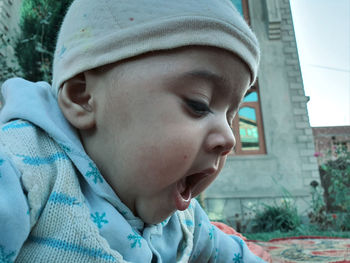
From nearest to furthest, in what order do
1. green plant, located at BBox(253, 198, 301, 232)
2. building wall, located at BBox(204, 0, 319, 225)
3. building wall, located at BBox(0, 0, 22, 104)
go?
building wall, located at BBox(0, 0, 22, 104) → green plant, located at BBox(253, 198, 301, 232) → building wall, located at BBox(204, 0, 319, 225)

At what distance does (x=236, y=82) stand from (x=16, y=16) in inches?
144

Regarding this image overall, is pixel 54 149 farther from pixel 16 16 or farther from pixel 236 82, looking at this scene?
pixel 16 16

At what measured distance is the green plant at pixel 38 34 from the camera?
3.17 m

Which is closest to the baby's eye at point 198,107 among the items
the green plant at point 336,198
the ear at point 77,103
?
the ear at point 77,103

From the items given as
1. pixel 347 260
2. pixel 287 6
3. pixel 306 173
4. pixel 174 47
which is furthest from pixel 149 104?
pixel 287 6

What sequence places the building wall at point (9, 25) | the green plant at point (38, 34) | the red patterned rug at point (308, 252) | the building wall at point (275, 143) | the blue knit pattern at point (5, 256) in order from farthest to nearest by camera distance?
the building wall at point (275, 143) → the building wall at point (9, 25) → the green plant at point (38, 34) → the red patterned rug at point (308, 252) → the blue knit pattern at point (5, 256)

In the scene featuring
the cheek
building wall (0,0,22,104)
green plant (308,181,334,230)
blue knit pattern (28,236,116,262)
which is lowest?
green plant (308,181,334,230)

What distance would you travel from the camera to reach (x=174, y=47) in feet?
2.21

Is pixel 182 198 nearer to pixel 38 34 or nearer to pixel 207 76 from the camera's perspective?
pixel 207 76

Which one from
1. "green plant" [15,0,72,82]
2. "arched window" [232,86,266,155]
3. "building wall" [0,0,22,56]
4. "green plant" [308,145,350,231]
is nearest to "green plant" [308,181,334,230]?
"green plant" [308,145,350,231]

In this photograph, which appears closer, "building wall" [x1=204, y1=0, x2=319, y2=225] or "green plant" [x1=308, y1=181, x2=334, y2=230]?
"green plant" [x1=308, y1=181, x2=334, y2=230]

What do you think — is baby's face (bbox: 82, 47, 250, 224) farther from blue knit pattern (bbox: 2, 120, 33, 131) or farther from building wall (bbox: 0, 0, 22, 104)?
building wall (bbox: 0, 0, 22, 104)

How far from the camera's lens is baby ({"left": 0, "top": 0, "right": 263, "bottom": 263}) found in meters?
0.62

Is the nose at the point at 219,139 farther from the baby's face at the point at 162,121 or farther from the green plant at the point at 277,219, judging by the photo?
the green plant at the point at 277,219
